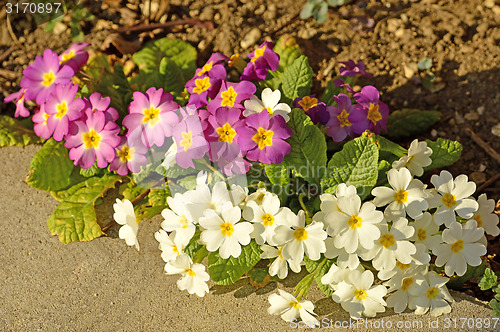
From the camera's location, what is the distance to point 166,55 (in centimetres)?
319

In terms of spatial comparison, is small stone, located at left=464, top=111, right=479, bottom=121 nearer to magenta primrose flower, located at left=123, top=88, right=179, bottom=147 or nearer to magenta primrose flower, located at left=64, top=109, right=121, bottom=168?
magenta primrose flower, located at left=123, top=88, right=179, bottom=147

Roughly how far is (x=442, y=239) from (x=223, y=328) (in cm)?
102

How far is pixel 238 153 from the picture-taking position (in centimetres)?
226

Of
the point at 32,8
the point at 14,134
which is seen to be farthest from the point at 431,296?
the point at 32,8

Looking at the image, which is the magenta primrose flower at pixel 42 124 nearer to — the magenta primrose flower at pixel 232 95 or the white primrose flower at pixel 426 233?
the magenta primrose flower at pixel 232 95

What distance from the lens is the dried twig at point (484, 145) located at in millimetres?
2801

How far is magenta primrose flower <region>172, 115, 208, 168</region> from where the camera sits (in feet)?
7.30

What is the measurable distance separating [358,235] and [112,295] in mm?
1213

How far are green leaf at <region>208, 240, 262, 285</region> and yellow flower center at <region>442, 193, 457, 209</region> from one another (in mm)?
822

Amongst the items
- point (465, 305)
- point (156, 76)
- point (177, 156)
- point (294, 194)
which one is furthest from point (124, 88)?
point (465, 305)

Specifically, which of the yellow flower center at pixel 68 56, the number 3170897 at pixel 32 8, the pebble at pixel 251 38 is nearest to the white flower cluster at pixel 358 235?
the yellow flower center at pixel 68 56

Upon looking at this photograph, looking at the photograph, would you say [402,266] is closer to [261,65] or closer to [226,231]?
[226,231]

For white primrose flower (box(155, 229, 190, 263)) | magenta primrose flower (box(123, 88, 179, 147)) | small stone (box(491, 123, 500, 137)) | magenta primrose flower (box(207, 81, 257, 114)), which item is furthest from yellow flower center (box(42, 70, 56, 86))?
small stone (box(491, 123, 500, 137))

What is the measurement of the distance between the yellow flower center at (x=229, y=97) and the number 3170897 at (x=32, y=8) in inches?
77.1
